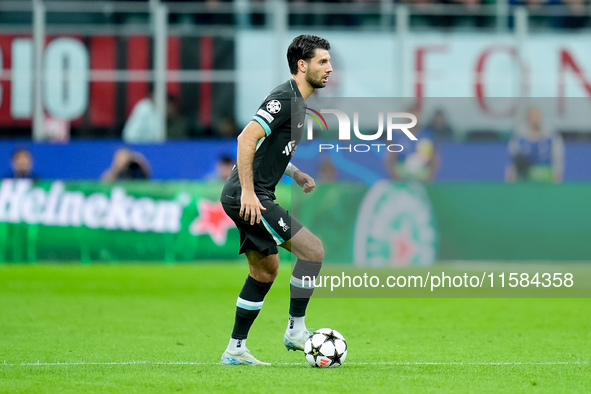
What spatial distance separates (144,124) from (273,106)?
33.6ft

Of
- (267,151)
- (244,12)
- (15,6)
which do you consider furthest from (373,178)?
(267,151)

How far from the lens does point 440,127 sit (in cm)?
1611

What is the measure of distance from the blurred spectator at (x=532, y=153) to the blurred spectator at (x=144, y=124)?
18.4 feet

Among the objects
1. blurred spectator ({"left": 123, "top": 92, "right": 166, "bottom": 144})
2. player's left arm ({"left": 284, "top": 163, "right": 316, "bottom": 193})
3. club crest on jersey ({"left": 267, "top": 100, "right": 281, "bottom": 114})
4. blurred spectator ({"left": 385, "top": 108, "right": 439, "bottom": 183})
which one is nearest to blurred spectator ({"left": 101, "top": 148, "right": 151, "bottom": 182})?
blurred spectator ({"left": 123, "top": 92, "right": 166, "bottom": 144})

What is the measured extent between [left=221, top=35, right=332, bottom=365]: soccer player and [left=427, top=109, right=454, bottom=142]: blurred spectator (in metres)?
9.71

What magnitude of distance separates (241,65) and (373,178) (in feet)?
9.98

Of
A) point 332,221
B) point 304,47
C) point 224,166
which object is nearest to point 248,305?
point 304,47

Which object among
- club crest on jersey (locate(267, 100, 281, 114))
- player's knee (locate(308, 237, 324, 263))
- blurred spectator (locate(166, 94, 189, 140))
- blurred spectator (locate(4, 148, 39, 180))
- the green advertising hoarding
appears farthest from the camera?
blurred spectator (locate(166, 94, 189, 140))

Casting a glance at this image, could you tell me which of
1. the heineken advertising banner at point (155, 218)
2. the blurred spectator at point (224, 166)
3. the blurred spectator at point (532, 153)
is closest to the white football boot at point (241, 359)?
the heineken advertising banner at point (155, 218)

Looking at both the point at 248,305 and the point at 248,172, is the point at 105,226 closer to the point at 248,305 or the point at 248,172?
the point at 248,305

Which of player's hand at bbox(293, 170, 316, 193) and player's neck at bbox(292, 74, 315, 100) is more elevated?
player's neck at bbox(292, 74, 315, 100)

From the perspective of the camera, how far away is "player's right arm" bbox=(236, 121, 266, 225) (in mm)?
6047

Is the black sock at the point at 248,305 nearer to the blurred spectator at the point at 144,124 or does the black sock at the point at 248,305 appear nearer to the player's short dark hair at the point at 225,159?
the player's short dark hair at the point at 225,159

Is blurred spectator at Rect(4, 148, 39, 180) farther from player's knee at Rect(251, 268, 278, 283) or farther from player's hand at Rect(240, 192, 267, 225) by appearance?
player's hand at Rect(240, 192, 267, 225)
